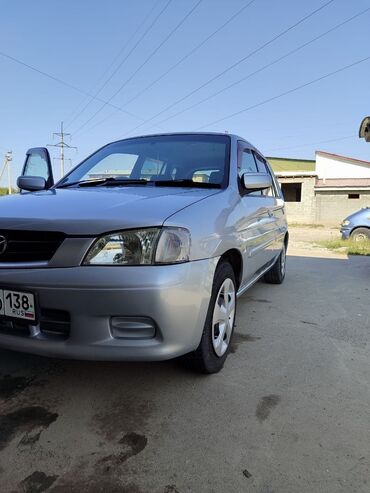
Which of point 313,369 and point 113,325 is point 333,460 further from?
point 113,325

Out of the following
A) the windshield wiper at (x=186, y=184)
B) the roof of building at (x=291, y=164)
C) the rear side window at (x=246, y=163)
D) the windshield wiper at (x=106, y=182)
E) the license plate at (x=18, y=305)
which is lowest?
the license plate at (x=18, y=305)

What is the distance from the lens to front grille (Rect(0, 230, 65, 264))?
6.45 ft

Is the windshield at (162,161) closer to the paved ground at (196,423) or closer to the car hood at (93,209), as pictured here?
the car hood at (93,209)

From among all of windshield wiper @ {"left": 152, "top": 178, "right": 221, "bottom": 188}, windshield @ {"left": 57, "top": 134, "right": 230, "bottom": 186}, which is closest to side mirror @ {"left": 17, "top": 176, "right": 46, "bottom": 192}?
windshield @ {"left": 57, "top": 134, "right": 230, "bottom": 186}

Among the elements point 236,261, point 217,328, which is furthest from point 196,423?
point 236,261

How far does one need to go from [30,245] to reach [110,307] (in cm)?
54

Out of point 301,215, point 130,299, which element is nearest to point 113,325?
point 130,299

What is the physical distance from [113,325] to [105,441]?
1.74 ft

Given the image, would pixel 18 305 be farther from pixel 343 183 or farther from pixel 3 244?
pixel 343 183

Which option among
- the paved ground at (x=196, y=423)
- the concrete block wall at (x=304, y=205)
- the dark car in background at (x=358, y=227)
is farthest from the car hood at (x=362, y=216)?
the concrete block wall at (x=304, y=205)

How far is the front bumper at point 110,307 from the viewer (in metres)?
1.86

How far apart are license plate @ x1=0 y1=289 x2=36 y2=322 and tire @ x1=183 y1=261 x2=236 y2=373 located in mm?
933

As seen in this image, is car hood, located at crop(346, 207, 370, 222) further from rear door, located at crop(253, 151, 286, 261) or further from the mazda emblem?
the mazda emblem

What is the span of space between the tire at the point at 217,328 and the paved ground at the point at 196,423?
4.3 inches
